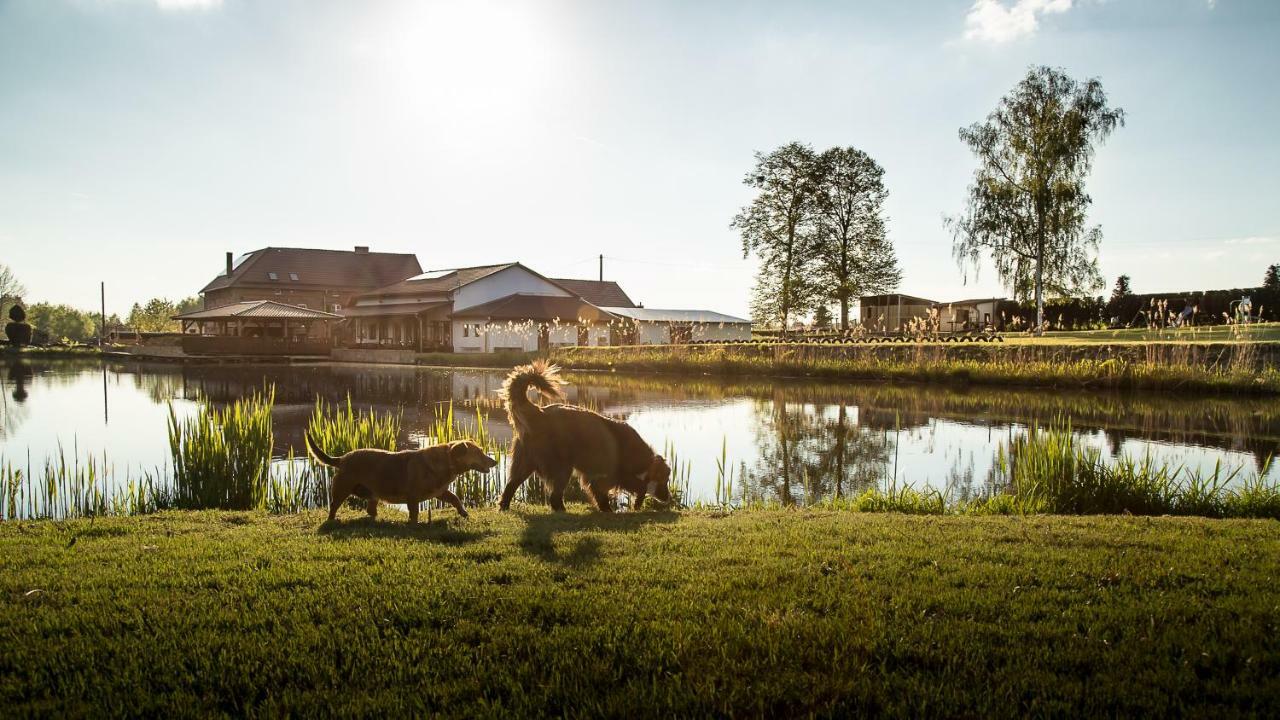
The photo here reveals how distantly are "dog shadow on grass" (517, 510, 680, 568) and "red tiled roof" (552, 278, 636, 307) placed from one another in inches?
2232

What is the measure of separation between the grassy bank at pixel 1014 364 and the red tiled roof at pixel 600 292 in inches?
1182

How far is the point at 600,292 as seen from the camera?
64938 mm

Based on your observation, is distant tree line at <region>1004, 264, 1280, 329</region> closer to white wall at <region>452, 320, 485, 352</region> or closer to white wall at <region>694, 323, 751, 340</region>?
white wall at <region>694, 323, 751, 340</region>

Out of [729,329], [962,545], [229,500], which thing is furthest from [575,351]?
Result: [962,545]

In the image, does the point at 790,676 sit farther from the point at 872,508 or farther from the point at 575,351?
the point at 575,351

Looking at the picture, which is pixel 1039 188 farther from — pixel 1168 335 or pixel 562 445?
pixel 562 445

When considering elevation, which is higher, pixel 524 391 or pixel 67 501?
pixel 524 391

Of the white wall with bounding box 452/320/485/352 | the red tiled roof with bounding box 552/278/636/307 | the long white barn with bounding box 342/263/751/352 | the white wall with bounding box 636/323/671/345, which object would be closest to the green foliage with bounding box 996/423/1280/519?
the long white barn with bounding box 342/263/751/352

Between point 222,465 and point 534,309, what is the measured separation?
40766mm

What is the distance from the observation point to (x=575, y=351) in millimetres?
40656

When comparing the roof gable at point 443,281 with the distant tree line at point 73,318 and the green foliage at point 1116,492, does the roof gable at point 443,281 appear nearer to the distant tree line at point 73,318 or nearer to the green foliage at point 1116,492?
the distant tree line at point 73,318

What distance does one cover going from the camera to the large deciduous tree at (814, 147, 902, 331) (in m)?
48.4

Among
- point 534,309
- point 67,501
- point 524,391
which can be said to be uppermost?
point 534,309

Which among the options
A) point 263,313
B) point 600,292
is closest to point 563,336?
point 600,292
